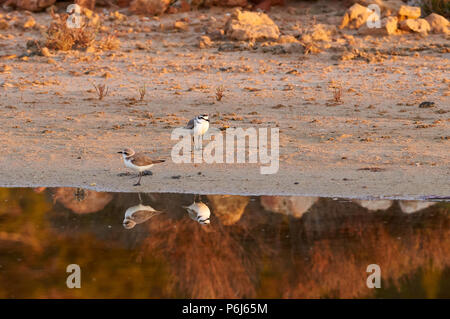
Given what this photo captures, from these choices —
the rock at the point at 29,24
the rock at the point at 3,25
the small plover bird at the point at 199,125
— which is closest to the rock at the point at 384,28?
the rock at the point at 29,24

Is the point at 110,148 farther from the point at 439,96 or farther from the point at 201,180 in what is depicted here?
the point at 439,96

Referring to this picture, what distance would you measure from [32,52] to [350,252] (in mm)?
9257

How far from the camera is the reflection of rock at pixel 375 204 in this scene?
7591 mm

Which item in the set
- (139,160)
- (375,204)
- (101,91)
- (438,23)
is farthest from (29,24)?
(375,204)

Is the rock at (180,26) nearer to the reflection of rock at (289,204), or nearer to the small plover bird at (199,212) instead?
the reflection of rock at (289,204)

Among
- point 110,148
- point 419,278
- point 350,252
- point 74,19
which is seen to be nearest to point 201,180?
point 110,148

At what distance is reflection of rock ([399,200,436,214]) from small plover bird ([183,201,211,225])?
167 centimetres

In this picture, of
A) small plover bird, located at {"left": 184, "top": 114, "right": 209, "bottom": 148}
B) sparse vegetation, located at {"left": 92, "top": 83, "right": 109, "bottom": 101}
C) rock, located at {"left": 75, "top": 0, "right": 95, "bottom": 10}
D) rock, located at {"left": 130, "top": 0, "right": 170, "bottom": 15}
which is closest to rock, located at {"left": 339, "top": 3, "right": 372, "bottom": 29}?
rock, located at {"left": 130, "top": 0, "right": 170, "bottom": 15}

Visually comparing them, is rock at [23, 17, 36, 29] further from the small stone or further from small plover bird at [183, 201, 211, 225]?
small plover bird at [183, 201, 211, 225]

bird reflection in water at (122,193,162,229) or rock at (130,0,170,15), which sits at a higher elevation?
rock at (130,0,170,15)

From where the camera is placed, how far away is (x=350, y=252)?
639cm

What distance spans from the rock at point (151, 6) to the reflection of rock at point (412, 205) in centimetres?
1008

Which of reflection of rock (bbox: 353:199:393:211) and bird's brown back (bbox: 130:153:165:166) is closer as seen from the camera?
reflection of rock (bbox: 353:199:393:211)

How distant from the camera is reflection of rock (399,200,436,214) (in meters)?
7.49
